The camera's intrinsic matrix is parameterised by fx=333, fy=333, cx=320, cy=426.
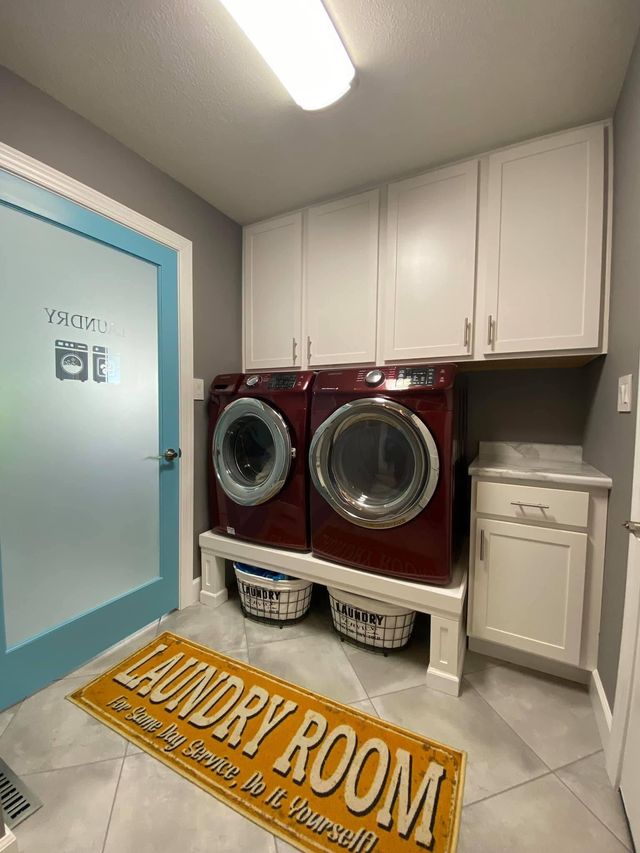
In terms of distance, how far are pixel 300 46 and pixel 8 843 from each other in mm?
2321

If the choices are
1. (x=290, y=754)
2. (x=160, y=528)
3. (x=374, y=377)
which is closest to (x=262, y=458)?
(x=160, y=528)

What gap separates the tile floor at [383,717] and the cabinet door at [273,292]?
1576 mm

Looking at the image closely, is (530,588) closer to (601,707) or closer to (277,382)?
(601,707)

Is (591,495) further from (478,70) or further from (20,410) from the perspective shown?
(20,410)

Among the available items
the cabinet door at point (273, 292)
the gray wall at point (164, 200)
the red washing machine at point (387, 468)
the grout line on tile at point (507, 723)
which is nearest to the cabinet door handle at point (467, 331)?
the red washing machine at point (387, 468)

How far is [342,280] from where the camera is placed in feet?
6.00

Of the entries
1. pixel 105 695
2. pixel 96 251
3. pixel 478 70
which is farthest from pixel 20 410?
pixel 478 70

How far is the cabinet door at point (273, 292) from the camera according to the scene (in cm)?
197

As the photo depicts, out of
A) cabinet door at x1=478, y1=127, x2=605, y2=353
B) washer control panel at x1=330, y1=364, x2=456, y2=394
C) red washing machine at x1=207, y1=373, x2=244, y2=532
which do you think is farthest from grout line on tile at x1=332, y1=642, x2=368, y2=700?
cabinet door at x1=478, y1=127, x2=605, y2=353

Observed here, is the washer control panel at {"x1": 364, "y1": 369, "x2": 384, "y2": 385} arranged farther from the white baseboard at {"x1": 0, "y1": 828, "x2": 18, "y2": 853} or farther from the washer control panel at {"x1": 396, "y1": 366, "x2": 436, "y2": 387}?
the white baseboard at {"x1": 0, "y1": 828, "x2": 18, "y2": 853}

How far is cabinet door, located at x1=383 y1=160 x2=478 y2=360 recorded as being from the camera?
1.55 m

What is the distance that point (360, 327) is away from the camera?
1.80 metres

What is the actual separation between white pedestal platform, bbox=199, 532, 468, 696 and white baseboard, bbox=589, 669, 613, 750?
453mm

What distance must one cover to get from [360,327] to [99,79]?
1390mm
